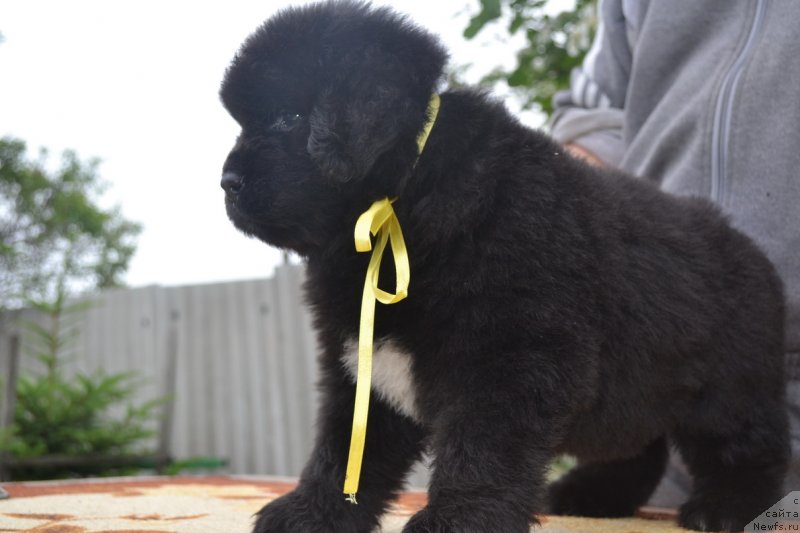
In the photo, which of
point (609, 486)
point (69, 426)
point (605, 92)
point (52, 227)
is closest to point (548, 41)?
point (605, 92)

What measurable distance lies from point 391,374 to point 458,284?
0.99 feet

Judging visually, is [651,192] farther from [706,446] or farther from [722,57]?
[722,57]

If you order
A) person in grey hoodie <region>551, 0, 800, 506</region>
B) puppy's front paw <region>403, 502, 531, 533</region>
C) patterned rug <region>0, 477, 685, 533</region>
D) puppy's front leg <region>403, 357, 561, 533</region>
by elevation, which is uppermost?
person in grey hoodie <region>551, 0, 800, 506</region>

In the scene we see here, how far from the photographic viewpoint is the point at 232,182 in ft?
6.57

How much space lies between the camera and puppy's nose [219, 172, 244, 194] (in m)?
2.00

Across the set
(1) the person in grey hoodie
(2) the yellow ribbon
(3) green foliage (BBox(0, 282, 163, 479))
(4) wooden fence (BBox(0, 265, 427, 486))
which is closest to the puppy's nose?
(2) the yellow ribbon

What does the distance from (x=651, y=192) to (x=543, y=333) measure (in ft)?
2.63

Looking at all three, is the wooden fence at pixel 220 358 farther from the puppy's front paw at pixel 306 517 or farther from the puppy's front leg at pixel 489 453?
the puppy's front leg at pixel 489 453

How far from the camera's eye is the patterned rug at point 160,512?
2107mm

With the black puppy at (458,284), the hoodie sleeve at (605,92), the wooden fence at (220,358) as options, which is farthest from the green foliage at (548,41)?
the wooden fence at (220,358)

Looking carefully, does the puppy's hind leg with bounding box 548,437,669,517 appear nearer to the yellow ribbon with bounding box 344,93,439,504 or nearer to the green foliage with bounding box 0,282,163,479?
the yellow ribbon with bounding box 344,93,439,504

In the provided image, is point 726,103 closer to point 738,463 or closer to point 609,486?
point 738,463

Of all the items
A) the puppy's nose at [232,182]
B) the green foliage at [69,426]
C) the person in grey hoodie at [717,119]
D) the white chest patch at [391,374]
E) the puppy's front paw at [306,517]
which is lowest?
the green foliage at [69,426]

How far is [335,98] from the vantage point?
1.95 m
